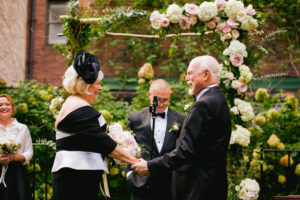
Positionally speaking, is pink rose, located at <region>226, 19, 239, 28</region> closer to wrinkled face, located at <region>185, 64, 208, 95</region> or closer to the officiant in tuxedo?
the officiant in tuxedo

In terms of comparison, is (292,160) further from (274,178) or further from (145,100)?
(145,100)

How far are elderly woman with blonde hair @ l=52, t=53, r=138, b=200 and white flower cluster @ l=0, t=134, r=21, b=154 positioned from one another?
1897 mm

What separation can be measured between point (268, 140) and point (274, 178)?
0.74 m

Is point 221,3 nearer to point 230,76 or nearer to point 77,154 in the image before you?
point 230,76

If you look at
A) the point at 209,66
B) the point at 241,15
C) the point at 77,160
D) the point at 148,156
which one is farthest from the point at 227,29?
the point at 77,160

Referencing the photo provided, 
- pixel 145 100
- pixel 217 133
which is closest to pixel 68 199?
pixel 217 133

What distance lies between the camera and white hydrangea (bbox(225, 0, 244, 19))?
4.04 metres

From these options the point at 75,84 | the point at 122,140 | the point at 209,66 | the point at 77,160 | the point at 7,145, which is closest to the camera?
the point at 77,160

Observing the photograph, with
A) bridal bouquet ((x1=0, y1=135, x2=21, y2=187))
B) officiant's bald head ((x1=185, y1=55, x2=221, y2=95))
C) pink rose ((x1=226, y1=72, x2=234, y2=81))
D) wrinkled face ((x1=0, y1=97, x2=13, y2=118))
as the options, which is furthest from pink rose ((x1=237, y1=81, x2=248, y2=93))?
wrinkled face ((x1=0, y1=97, x2=13, y2=118))

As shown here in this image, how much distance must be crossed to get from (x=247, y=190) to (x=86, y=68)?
2.40 m

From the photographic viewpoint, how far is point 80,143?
8.94 feet

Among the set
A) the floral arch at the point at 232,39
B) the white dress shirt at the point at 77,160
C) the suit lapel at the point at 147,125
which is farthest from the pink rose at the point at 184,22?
the white dress shirt at the point at 77,160

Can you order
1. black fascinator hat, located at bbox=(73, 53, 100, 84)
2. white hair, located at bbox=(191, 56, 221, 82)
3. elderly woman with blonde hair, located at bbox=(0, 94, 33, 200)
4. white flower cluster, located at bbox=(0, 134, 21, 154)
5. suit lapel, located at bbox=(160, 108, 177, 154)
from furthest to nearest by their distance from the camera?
elderly woman with blonde hair, located at bbox=(0, 94, 33, 200) < white flower cluster, located at bbox=(0, 134, 21, 154) < suit lapel, located at bbox=(160, 108, 177, 154) < white hair, located at bbox=(191, 56, 221, 82) < black fascinator hat, located at bbox=(73, 53, 100, 84)

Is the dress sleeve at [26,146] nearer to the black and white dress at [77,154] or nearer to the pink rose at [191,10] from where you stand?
the black and white dress at [77,154]
